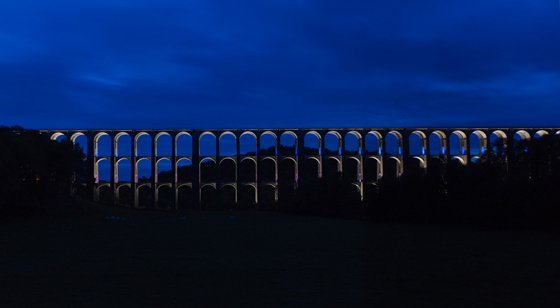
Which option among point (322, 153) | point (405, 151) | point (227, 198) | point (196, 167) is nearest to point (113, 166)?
point (196, 167)

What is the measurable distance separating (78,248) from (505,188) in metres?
28.9

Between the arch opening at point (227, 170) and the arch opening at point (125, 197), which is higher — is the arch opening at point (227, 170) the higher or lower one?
the higher one

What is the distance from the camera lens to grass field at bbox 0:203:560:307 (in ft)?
32.7

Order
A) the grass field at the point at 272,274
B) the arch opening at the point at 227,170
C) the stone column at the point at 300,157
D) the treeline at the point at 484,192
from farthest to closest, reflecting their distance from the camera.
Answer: the arch opening at the point at 227,170
the stone column at the point at 300,157
the treeline at the point at 484,192
the grass field at the point at 272,274

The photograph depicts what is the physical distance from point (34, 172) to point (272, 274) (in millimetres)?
35149

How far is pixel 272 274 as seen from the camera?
1309 cm

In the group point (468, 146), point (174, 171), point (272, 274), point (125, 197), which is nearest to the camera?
point (272, 274)

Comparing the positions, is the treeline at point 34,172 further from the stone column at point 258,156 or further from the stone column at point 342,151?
the stone column at point 342,151

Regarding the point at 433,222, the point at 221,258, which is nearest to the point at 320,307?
the point at 221,258

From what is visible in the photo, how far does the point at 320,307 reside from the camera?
Answer: 9312mm

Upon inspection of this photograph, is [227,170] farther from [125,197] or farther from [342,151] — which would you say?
[342,151]

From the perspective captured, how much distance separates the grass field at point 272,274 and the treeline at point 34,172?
52.4 feet

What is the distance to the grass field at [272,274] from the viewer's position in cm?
995

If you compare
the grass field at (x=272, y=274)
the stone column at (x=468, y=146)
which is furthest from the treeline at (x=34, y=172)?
the stone column at (x=468, y=146)
